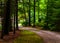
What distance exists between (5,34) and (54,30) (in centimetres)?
931

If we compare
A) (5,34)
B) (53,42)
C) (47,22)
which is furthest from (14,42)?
(47,22)

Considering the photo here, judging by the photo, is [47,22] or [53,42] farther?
[47,22]

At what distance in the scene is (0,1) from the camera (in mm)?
18438

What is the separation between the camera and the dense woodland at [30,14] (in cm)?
1878

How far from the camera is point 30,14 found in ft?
129

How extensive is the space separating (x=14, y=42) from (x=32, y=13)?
25.8 m

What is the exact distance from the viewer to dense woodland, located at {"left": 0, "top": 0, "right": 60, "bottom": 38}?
18.8 metres

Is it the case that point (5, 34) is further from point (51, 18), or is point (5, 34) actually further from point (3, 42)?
point (51, 18)

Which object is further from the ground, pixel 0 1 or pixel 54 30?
pixel 0 1

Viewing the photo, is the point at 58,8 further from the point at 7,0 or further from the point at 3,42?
the point at 3,42

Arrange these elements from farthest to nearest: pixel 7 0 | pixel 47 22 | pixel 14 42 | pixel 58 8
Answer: pixel 47 22 → pixel 58 8 → pixel 7 0 → pixel 14 42

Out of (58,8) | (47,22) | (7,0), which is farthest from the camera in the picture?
(47,22)

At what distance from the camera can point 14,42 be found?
14.0m

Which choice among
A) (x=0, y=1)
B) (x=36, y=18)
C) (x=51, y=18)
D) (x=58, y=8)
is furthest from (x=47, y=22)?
(x=0, y=1)
